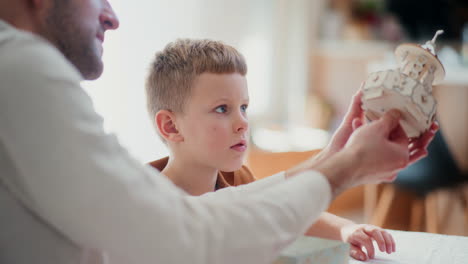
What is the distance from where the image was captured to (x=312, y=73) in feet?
15.5

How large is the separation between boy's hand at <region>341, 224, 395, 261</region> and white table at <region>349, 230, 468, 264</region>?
2 centimetres

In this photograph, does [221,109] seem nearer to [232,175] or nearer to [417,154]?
[232,175]

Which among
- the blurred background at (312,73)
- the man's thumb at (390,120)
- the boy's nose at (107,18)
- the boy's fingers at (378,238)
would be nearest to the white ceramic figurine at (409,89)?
the man's thumb at (390,120)

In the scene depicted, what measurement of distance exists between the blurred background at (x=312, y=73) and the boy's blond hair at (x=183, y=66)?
705 millimetres

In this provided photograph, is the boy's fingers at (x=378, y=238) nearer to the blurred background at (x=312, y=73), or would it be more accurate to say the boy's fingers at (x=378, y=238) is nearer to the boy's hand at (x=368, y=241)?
the boy's hand at (x=368, y=241)

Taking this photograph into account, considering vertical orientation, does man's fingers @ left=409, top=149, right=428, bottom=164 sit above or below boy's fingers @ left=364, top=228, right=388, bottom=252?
above

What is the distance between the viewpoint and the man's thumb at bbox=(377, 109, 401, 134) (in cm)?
86

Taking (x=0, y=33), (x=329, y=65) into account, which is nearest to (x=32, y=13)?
(x=0, y=33)

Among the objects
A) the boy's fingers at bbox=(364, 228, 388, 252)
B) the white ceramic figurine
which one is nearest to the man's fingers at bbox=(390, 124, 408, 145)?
the white ceramic figurine

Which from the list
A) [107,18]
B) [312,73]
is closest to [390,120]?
[107,18]

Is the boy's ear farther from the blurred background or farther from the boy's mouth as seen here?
the blurred background

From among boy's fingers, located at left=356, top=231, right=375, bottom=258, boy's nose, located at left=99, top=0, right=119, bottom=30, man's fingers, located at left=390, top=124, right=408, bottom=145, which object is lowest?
boy's fingers, located at left=356, top=231, right=375, bottom=258

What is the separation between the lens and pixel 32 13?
2.81ft

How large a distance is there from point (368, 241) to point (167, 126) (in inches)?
18.3
